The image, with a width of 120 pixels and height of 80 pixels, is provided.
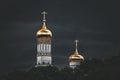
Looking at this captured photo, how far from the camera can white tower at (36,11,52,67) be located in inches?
4675

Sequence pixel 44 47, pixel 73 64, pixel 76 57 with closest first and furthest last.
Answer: pixel 44 47 → pixel 73 64 → pixel 76 57

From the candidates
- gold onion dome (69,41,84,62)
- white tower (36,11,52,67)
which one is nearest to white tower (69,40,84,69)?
gold onion dome (69,41,84,62)

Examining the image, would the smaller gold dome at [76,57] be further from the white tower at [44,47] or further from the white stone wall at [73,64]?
the white tower at [44,47]

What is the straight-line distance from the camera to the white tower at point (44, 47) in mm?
118750

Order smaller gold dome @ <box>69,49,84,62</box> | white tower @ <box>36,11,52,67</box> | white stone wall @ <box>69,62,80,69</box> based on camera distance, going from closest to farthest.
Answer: white tower @ <box>36,11,52,67</box> < white stone wall @ <box>69,62,80,69</box> < smaller gold dome @ <box>69,49,84,62</box>

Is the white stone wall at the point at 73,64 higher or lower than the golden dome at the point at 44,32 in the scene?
lower

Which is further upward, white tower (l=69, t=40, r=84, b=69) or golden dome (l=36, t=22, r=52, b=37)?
golden dome (l=36, t=22, r=52, b=37)

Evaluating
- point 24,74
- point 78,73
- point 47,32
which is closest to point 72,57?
point 47,32

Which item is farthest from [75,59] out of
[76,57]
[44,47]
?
[44,47]

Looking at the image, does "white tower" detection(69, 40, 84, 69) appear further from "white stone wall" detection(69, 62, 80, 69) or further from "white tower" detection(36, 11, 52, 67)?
"white tower" detection(36, 11, 52, 67)

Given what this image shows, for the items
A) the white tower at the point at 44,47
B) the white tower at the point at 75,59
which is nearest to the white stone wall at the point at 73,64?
the white tower at the point at 75,59

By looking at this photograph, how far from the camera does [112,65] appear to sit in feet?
323

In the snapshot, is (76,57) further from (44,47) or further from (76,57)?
(44,47)

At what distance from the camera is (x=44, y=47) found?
396ft
